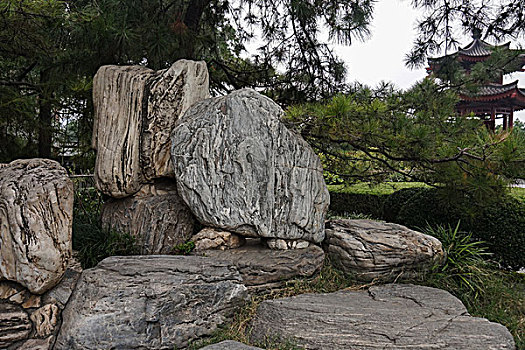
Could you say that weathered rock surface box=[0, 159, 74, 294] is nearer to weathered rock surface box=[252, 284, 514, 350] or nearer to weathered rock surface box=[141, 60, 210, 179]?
weathered rock surface box=[141, 60, 210, 179]

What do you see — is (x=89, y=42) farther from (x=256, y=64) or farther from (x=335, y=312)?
(x=335, y=312)

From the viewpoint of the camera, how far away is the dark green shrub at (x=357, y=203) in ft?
27.1

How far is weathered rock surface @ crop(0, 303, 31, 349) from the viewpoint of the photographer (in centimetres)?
297

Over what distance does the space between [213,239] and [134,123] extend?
1.45 meters

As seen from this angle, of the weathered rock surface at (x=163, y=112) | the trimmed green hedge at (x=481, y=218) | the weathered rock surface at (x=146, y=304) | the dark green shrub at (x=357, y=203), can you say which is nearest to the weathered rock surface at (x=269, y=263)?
the weathered rock surface at (x=146, y=304)

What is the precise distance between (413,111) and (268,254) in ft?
7.36

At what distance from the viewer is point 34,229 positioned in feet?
10.1

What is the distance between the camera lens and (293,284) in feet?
13.0

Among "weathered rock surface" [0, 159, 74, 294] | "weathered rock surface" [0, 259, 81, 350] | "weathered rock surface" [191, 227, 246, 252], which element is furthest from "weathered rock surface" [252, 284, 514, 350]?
"weathered rock surface" [0, 159, 74, 294]

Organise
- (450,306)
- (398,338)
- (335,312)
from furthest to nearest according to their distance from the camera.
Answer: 1. (450,306)
2. (335,312)
3. (398,338)

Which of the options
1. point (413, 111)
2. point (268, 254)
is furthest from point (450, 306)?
point (413, 111)

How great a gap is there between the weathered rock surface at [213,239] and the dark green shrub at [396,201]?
11.2ft

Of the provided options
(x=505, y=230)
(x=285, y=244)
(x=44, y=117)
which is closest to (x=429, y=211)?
(x=505, y=230)

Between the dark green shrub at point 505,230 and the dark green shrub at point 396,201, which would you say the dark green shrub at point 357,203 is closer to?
the dark green shrub at point 396,201
